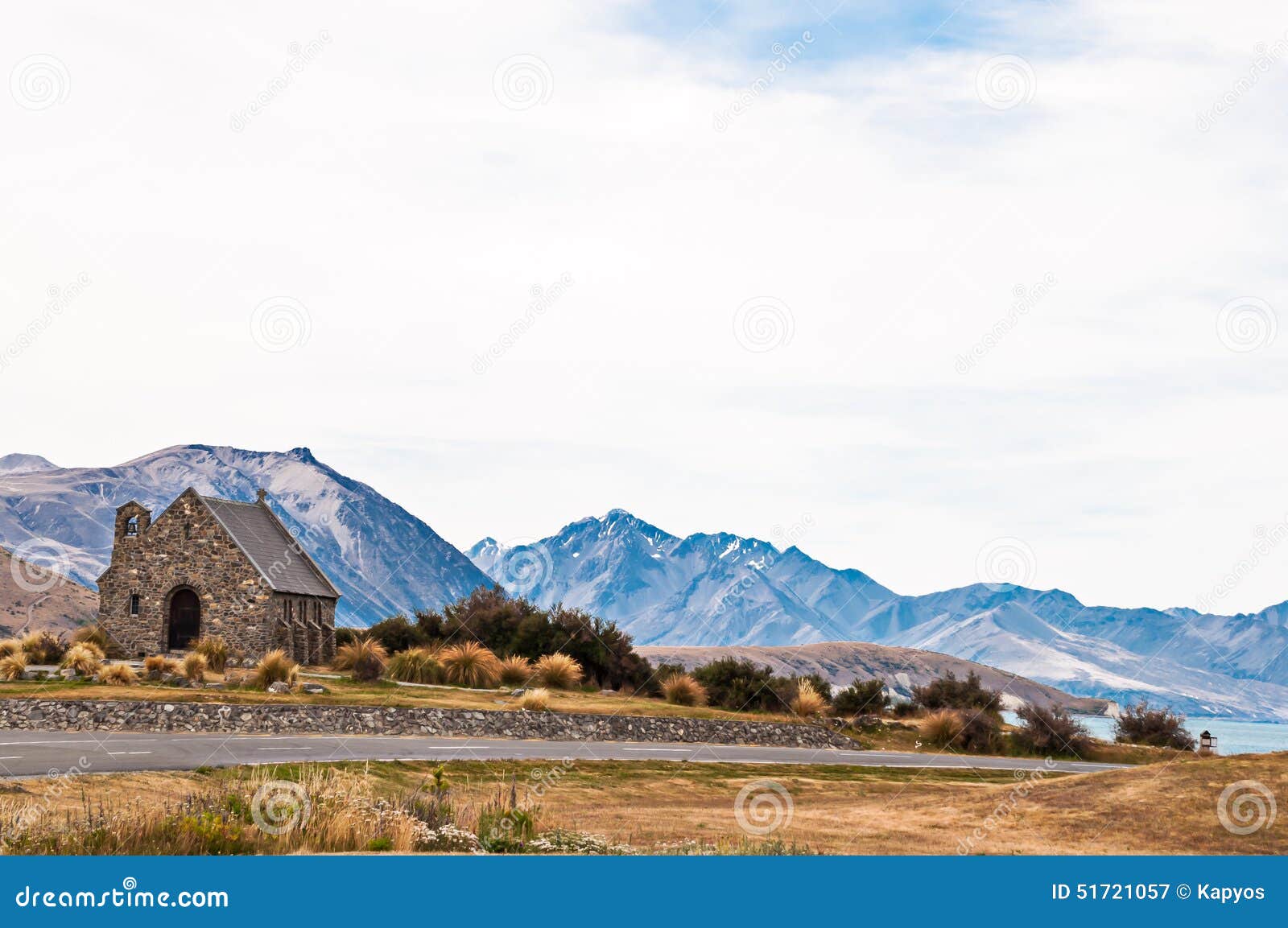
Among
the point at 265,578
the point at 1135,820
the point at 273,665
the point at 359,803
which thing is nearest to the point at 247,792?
the point at 359,803

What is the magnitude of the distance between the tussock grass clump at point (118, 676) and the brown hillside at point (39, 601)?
259ft

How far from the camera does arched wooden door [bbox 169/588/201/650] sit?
49344mm

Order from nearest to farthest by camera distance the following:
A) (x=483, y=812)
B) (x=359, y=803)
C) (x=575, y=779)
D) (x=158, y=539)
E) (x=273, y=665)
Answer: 1. (x=359, y=803)
2. (x=483, y=812)
3. (x=575, y=779)
4. (x=273, y=665)
5. (x=158, y=539)

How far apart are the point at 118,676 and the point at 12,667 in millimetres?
3787

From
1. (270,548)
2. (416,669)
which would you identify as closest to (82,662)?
(416,669)

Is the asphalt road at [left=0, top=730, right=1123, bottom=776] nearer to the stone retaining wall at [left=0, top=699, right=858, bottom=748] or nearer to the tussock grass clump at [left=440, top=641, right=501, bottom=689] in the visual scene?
the stone retaining wall at [left=0, top=699, right=858, bottom=748]

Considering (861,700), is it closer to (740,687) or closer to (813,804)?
(740,687)

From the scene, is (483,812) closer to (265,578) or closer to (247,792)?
(247,792)

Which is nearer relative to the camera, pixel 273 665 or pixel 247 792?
pixel 247 792

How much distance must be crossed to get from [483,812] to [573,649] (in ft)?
114

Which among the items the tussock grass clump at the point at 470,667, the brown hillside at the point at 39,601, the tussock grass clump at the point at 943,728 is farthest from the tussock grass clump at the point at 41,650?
the brown hillside at the point at 39,601

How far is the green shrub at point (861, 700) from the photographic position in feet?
163

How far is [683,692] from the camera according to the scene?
4662 cm

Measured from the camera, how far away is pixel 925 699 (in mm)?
53219
